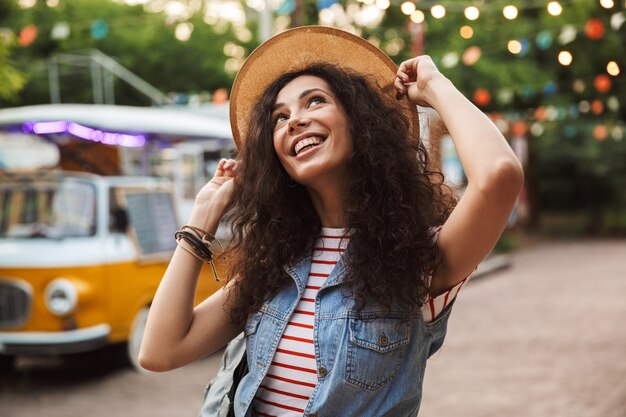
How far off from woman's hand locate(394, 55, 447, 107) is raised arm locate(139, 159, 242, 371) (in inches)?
21.6

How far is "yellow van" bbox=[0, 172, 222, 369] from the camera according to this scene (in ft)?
22.4

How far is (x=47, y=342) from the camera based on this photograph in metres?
6.79

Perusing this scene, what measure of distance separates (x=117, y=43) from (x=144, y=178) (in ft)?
49.1

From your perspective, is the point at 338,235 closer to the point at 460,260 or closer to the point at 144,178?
the point at 460,260

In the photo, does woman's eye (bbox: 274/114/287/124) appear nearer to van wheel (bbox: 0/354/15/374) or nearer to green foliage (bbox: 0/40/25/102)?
green foliage (bbox: 0/40/25/102)

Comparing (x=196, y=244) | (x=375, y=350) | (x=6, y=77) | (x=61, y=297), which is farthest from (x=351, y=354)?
(x=61, y=297)

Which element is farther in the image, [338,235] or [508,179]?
[338,235]

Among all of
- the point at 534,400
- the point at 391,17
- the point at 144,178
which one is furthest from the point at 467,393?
the point at 391,17

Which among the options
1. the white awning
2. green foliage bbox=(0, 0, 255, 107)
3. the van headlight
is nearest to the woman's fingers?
the van headlight

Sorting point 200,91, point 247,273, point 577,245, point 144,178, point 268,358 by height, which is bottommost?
point 577,245

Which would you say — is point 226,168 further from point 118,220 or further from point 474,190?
point 118,220

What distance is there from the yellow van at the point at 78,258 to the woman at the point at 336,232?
519cm

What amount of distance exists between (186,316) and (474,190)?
2.49 feet

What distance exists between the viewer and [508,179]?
164 centimetres
